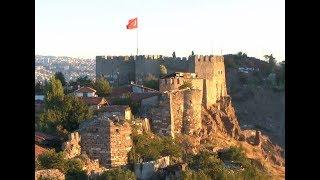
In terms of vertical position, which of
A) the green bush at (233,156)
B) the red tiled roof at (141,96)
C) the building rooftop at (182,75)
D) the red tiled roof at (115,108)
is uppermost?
the building rooftop at (182,75)

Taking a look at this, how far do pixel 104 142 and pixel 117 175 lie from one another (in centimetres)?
169

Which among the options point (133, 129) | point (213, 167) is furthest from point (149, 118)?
point (213, 167)

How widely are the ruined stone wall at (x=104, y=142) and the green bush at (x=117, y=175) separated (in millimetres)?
1179

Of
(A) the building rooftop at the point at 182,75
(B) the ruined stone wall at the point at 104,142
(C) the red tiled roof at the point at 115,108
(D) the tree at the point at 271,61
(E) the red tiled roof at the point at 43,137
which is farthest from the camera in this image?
(D) the tree at the point at 271,61

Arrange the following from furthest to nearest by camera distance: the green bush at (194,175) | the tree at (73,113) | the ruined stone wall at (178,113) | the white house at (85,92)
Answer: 1. the white house at (85,92)
2. the ruined stone wall at (178,113)
3. the tree at (73,113)
4. the green bush at (194,175)

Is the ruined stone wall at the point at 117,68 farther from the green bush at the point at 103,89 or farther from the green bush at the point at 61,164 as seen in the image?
the green bush at the point at 61,164

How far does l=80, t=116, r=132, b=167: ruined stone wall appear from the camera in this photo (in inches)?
461

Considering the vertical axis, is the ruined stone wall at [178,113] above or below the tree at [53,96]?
below

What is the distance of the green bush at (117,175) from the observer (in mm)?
10109

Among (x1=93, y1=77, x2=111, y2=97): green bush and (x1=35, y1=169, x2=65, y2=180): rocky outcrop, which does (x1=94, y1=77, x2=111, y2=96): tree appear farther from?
(x1=35, y1=169, x2=65, y2=180): rocky outcrop

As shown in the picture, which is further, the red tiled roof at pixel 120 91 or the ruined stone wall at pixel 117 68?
the ruined stone wall at pixel 117 68

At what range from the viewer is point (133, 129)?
41.0 feet

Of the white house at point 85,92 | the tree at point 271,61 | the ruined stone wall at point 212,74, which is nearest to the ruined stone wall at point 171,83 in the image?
the white house at point 85,92
